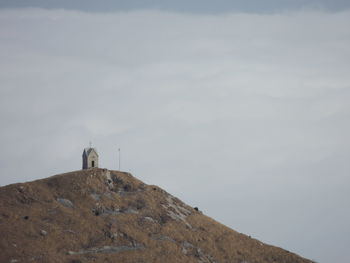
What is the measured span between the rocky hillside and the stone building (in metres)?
4.95

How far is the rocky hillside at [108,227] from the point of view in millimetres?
87812

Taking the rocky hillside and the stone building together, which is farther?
the stone building

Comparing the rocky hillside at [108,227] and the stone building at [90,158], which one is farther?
the stone building at [90,158]

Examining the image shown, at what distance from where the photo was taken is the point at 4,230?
8800 cm

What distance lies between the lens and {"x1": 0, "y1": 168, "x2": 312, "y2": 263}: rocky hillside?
87812 mm

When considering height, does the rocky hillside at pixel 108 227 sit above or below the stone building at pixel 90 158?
below

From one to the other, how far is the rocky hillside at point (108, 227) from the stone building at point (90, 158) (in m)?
4.95

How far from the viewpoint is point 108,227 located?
316 ft

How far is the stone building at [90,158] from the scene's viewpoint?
11754 centimetres

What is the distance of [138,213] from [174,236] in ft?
31.6

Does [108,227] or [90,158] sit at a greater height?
[90,158]

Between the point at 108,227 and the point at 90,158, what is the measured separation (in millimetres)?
25693

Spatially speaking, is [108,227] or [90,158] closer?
[108,227]

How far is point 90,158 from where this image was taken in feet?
387
